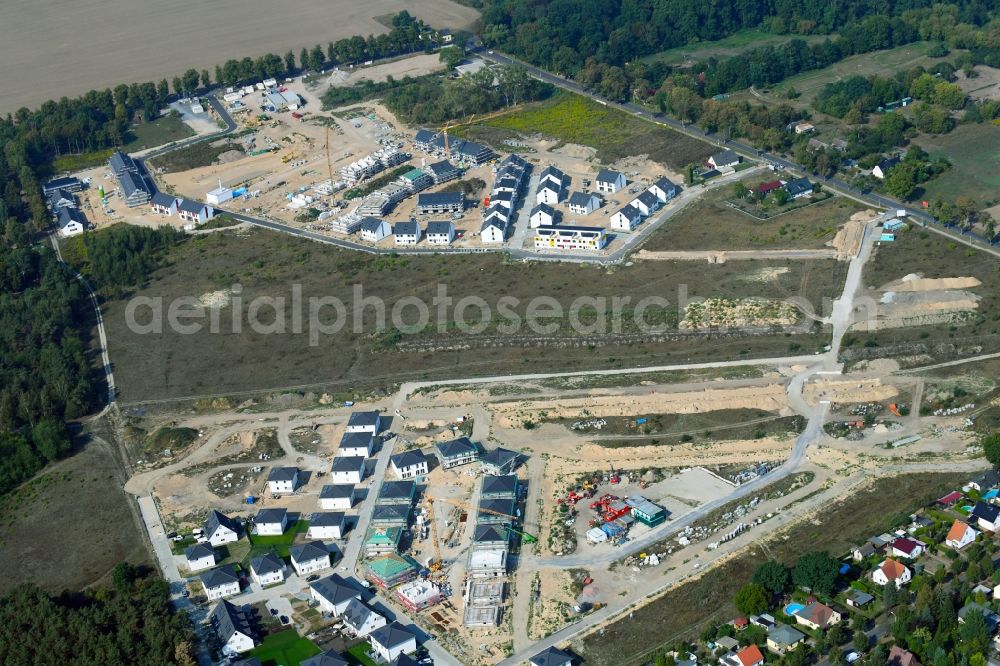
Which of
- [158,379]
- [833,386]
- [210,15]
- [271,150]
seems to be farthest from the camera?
[210,15]

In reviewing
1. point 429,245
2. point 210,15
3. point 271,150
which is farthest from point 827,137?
point 210,15

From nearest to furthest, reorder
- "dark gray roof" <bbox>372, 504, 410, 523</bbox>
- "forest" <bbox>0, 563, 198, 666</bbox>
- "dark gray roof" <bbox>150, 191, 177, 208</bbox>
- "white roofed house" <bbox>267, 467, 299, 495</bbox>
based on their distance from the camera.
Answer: "forest" <bbox>0, 563, 198, 666</bbox>
"dark gray roof" <bbox>372, 504, 410, 523</bbox>
"white roofed house" <bbox>267, 467, 299, 495</bbox>
"dark gray roof" <bbox>150, 191, 177, 208</bbox>

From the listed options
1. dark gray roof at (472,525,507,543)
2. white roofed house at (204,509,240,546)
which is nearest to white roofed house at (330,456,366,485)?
white roofed house at (204,509,240,546)

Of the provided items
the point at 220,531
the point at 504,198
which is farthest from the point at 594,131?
the point at 220,531

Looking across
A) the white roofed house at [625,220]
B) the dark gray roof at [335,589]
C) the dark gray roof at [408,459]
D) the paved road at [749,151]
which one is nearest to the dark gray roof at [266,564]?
the dark gray roof at [335,589]

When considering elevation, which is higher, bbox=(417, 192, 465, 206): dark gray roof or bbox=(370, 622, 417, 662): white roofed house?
bbox=(417, 192, 465, 206): dark gray roof

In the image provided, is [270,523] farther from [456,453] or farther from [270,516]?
[456,453]

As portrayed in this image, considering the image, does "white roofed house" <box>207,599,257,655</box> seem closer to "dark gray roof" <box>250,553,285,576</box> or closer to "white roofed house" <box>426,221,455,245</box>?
"dark gray roof" <box>250,553,285,576</box>

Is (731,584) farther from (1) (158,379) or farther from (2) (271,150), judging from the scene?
(2) (271,150)
